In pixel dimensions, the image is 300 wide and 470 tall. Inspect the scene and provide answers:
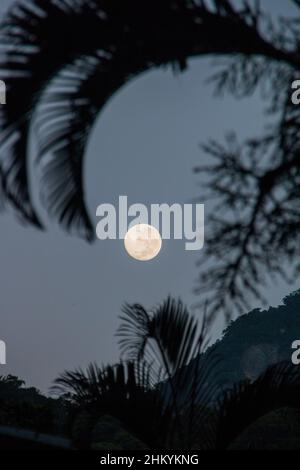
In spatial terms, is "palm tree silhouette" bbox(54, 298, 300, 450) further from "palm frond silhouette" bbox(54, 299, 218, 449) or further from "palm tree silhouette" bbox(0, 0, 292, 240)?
"palm tree silhouette" bbox(0, 0, 292, 240)

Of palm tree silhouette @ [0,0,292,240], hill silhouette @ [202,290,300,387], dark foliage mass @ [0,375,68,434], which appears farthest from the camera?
hill silhouette @ [202,290,300,387]

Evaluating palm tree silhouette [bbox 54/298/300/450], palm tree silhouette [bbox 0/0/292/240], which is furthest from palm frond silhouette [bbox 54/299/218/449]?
palm tree silhouette [bbox 0/0/292/240]

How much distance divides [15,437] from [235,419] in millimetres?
1509

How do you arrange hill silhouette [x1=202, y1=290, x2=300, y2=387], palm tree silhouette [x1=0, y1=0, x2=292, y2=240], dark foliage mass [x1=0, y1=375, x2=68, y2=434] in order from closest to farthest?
1. palm tree silhouette [x1=0, y1=0, x2=292, y2=240]
2. dark foliage mass [x1=0, y1=375, x2=68, y2=434]
3. hill silhouette [x1=202, y1=290, x2=300, y2=387]

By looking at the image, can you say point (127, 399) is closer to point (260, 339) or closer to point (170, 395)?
point (170, 395)

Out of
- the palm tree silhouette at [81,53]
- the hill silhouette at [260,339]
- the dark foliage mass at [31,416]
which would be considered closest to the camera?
the palm tree silhouette at [81,53]

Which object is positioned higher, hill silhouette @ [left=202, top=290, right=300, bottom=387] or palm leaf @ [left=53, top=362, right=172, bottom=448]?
hill silhouette @ [left=202, top=290, right=300, bottom=387]

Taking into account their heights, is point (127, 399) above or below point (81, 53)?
below

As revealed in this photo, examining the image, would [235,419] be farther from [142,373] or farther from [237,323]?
[237,323]

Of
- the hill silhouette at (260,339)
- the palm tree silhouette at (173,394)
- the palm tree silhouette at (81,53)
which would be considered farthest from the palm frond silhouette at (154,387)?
the hill silhouette at (260,339)

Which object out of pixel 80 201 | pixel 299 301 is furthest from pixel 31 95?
pixel 299 301

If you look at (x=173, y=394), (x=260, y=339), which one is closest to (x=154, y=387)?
(x=173, y=394)

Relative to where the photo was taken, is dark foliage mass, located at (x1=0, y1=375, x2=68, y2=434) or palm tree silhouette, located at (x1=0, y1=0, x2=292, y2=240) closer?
palm tree silhouette, located at (x1=0, y1=0, x2=292, y2=240)

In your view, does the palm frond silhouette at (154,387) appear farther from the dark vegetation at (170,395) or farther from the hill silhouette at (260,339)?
the hill silhouette at (260,339)
